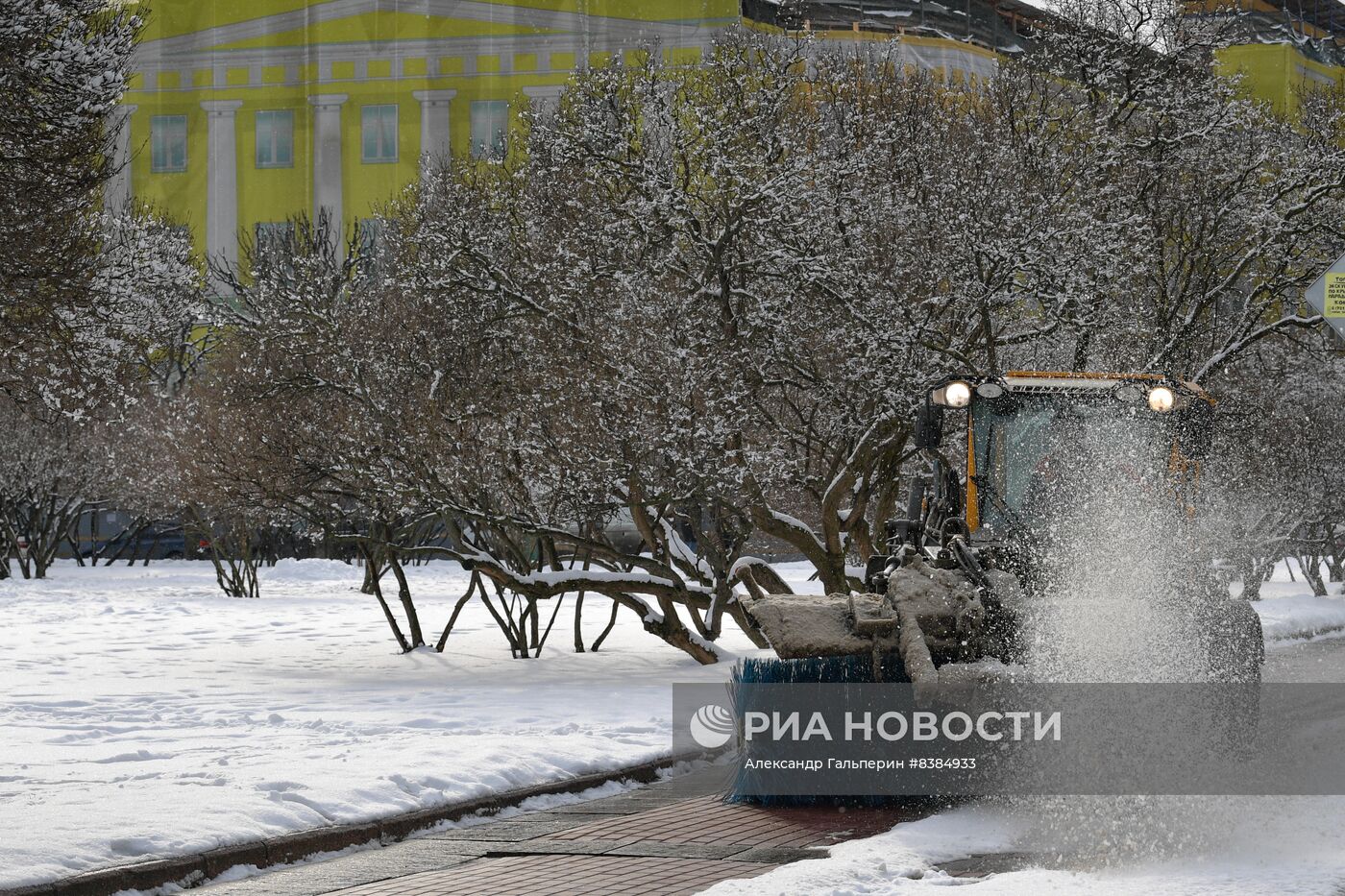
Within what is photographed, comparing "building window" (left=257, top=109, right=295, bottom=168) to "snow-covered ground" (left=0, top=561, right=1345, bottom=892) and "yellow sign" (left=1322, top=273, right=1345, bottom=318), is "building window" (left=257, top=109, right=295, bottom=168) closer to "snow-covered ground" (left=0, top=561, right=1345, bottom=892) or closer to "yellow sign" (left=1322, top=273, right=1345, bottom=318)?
"snow-covered ground" (left=0, top=561, right=1345, bottom=892)

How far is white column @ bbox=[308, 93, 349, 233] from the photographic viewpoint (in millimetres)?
56781

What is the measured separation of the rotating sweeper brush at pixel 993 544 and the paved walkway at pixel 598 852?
83cm

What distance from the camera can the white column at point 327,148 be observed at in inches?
2235

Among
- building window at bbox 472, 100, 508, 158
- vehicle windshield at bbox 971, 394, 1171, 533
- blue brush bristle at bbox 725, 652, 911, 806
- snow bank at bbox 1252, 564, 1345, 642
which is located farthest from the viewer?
building window at bbox 472, 100, 508, 158

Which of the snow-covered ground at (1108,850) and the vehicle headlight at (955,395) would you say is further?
the vehicle headlight at (955,395)

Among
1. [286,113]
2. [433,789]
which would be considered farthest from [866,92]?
[286,113]

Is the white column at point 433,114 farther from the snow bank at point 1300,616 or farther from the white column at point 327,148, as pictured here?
the snow bank at point 1300,616

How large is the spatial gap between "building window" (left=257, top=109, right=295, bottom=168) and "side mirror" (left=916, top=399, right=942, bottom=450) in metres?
48.9

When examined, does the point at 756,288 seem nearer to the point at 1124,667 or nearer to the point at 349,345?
the point at 349,345

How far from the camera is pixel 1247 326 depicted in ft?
80.0

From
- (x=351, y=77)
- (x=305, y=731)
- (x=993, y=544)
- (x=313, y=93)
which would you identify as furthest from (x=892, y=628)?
(x=313, y=93)

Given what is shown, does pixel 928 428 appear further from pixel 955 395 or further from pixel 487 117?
pixel 487 117

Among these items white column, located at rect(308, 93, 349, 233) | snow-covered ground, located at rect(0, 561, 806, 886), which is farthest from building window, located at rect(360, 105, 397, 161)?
snow-covered ground, located at rect(0, 561, 806, 886)
